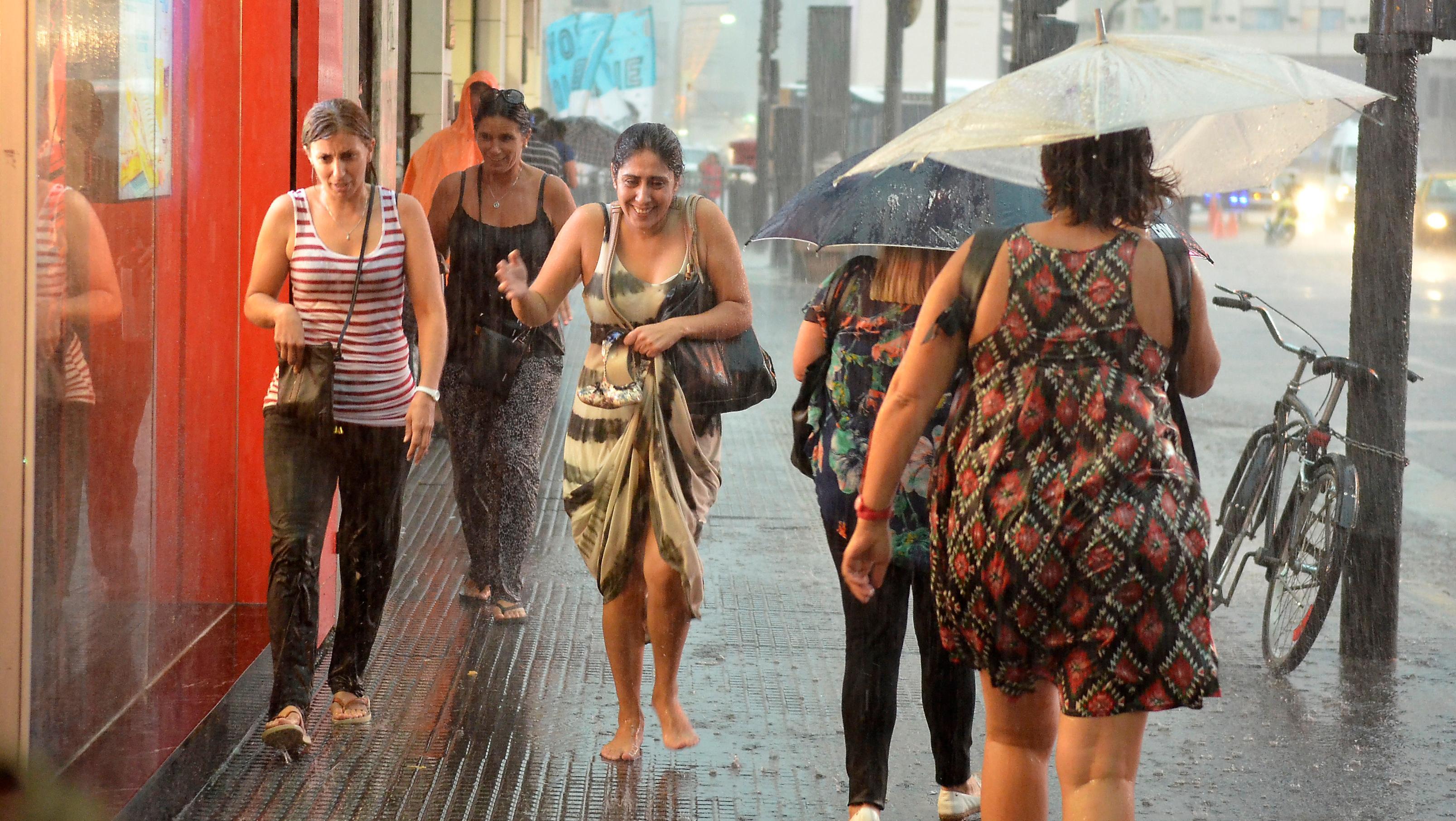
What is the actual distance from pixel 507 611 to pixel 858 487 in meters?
2.61

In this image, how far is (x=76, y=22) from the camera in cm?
385

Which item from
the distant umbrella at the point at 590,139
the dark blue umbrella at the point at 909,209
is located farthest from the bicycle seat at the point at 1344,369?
the distant umbrella at the point at 590,139

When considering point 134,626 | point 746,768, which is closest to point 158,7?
point 134,626

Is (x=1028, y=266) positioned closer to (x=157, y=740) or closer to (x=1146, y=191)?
(x=1146, y=191)

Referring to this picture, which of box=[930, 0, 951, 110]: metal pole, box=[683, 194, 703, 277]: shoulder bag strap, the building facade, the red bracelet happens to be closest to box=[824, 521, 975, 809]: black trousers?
the red bracelet

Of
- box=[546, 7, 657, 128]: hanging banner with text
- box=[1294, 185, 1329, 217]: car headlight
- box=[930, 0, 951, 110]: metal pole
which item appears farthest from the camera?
box=[1294, 185, 1329, 217]: car headlight

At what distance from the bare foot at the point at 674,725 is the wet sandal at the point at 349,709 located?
88 centimetres

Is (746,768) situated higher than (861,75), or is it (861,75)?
(861,75)

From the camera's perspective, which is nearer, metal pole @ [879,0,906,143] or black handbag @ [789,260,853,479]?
black handbag @ [789,260,853,479]

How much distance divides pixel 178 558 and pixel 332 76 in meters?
1.72

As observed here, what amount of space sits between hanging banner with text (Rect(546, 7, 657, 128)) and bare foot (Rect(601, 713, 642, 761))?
19.4 metres

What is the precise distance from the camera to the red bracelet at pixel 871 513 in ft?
11.0

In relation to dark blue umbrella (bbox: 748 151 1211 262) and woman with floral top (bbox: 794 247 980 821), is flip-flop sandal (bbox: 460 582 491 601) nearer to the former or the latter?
woman with floral top (bbox: 794 247 980 821)

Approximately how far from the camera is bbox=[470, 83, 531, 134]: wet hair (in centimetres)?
606
